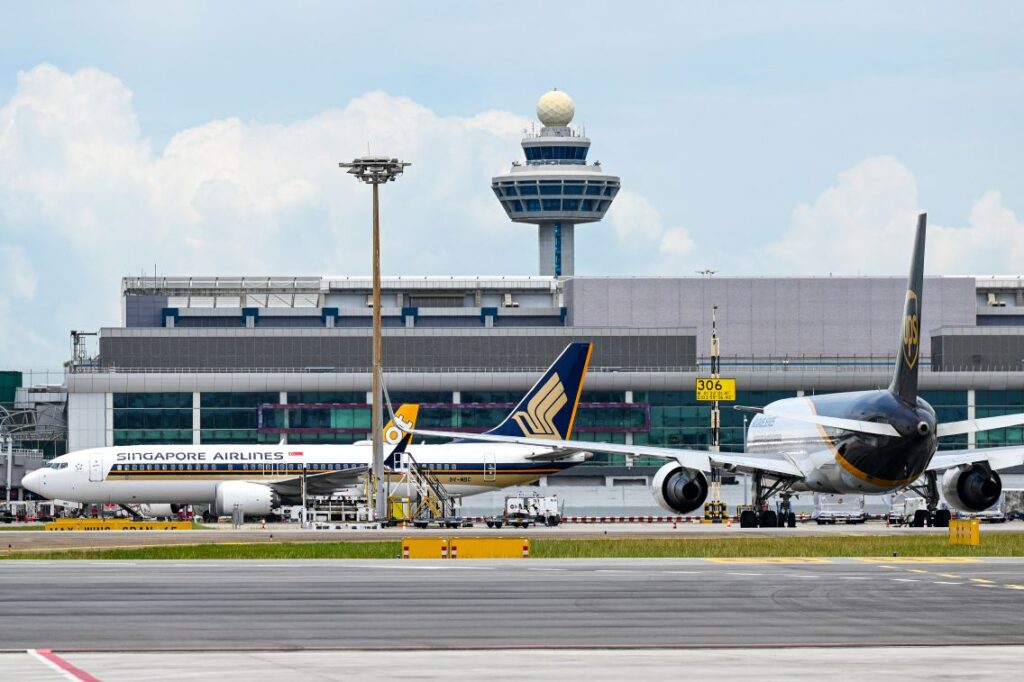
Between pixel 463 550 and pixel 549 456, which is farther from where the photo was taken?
pixel 549 456

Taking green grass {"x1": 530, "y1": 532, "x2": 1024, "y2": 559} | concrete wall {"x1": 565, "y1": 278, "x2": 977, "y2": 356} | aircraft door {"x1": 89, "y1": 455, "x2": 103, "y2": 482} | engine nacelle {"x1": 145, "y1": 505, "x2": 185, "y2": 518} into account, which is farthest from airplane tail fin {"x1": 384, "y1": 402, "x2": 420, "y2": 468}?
concrete wall {"x1": 565, "y1": 278, "x2": 977, "y2": 356}

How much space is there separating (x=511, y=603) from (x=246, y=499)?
58572 millimetres

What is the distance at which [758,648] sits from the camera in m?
26.2

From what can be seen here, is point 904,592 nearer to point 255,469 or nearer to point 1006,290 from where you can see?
point 255,469

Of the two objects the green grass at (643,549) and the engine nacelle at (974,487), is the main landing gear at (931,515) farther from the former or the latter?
the green grass at (643,549)

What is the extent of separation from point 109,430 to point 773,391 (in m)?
59.6

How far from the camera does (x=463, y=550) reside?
52938mm

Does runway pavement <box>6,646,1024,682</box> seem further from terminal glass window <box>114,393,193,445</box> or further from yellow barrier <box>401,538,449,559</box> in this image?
terminal glass window <box>114,393,193,445</box>

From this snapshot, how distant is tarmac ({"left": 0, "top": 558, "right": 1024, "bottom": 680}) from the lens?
24.1 meters

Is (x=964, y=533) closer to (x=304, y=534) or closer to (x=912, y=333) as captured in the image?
(x=912, y=333)

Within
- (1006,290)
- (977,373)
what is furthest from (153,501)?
(1006,290)

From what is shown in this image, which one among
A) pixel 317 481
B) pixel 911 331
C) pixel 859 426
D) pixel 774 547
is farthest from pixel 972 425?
pixel 317 481

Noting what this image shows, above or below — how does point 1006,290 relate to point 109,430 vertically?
above

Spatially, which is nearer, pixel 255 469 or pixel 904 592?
pixel 904 592
